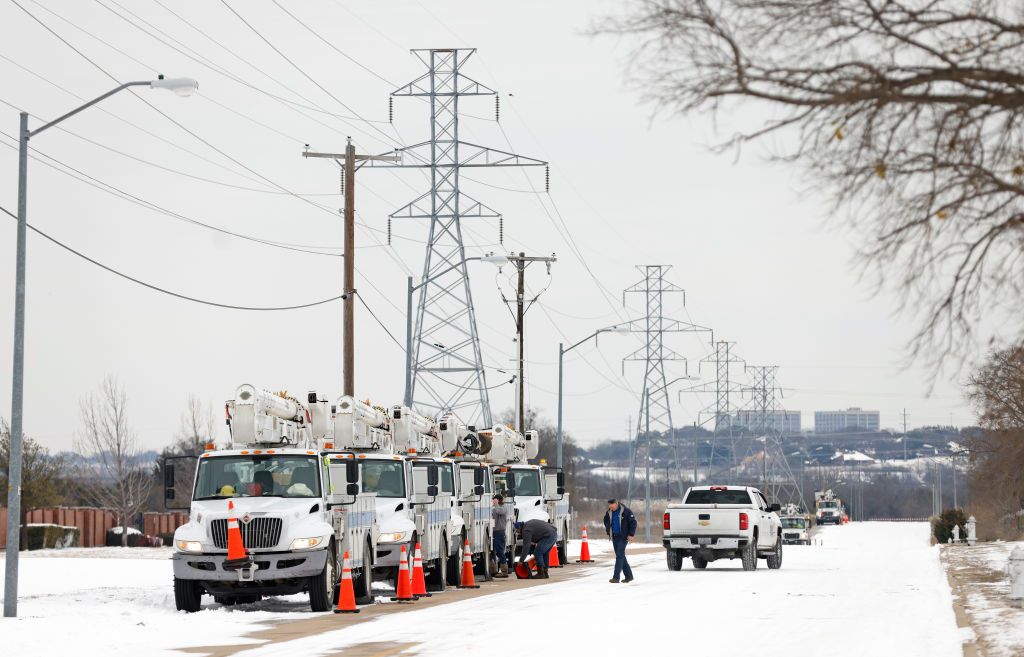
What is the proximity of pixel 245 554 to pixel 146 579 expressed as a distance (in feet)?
41.2

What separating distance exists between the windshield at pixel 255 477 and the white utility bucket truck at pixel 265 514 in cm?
2

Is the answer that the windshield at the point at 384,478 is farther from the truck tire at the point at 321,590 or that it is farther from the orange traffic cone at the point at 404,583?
the truck tire at the point at 321,590

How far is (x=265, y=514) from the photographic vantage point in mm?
24594

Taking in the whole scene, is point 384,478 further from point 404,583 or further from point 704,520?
point 704,520

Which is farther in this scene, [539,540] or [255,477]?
[539,540]

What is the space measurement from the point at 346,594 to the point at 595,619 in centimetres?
422

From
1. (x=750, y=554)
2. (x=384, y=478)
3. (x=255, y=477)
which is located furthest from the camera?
(x=750, y=554)

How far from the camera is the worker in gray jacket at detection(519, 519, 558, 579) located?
112ft

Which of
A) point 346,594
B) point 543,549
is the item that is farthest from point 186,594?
point 543,549

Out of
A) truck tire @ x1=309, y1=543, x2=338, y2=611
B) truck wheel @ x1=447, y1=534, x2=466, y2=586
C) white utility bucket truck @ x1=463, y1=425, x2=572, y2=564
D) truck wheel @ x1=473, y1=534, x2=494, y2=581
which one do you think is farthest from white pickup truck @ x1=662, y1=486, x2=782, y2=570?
truck tire @ x1=309, y1=543, x2=338, y2=611

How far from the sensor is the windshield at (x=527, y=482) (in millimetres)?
40438

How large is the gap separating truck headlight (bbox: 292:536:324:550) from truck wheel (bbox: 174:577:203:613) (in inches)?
65.4

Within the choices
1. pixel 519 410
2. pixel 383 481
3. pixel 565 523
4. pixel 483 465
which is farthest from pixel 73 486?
pixel 383 481

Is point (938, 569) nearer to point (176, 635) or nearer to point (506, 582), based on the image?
point (506, 582)
